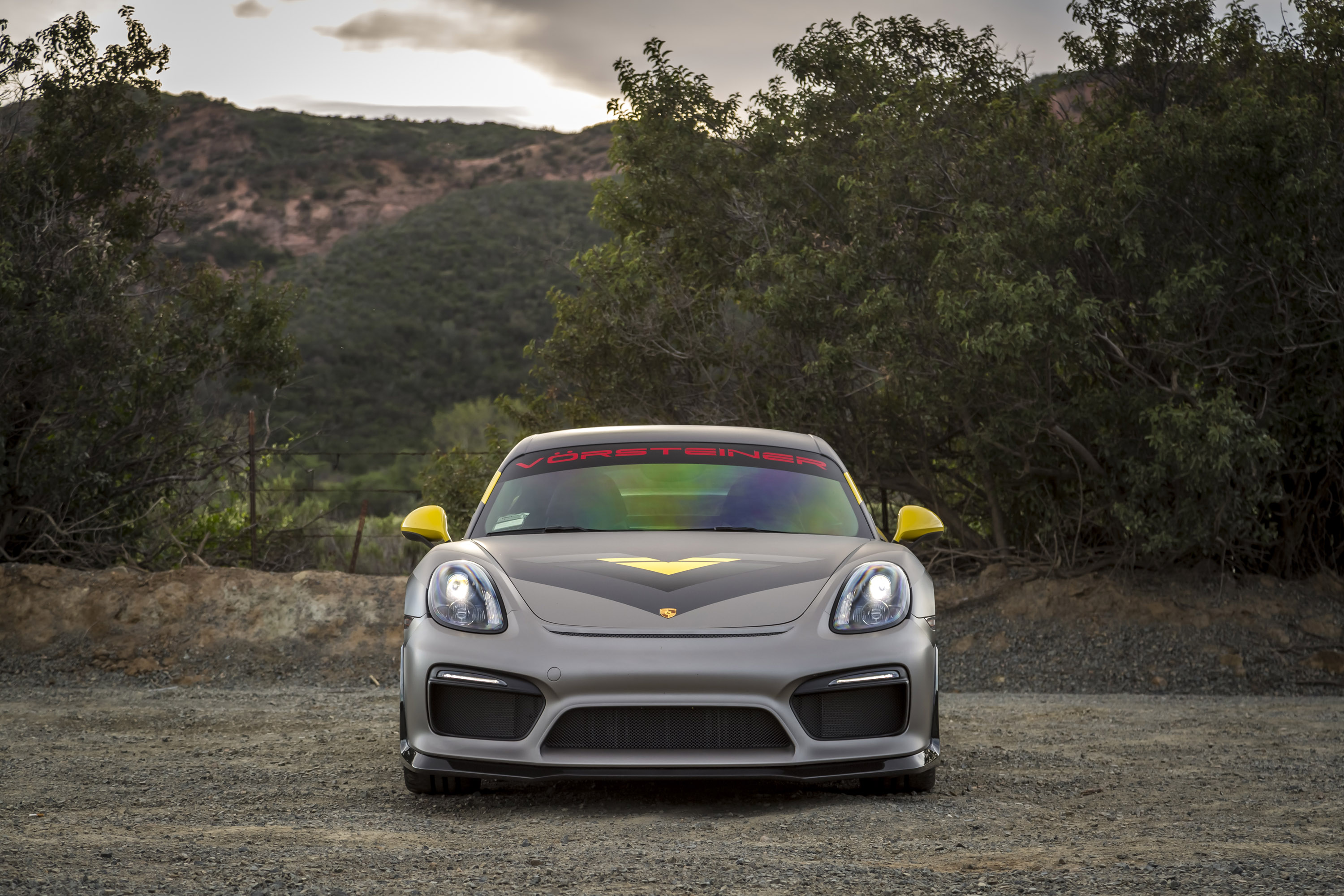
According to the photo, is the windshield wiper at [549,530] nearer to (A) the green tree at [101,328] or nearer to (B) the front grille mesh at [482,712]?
(B) the front grille mesh at [482,712]

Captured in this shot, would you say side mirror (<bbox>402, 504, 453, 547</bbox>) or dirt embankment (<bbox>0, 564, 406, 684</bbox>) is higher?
side mirror (<bbox>402, 504, 453, 547</bbox>)

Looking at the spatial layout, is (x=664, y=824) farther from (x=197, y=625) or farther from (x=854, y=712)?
(x=197, y=625)

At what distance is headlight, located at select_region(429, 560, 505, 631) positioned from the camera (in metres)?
4.92

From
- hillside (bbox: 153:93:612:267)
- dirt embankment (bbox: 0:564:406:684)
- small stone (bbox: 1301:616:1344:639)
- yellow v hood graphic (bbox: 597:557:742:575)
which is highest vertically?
hillside (bbox: 153:93:612:267)

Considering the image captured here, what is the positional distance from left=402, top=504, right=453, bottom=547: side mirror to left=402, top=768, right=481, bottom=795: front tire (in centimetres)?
102

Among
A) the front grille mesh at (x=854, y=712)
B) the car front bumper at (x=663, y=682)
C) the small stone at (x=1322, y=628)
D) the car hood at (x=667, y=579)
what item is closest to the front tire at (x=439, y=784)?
the car front bumper at (x=663, y=682)

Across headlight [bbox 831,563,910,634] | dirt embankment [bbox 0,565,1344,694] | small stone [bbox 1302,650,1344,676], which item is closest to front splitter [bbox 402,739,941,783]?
headlight [bbox 831,563,910,634]

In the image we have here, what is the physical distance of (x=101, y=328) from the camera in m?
12.8

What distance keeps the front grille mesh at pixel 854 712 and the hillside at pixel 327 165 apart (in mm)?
58698

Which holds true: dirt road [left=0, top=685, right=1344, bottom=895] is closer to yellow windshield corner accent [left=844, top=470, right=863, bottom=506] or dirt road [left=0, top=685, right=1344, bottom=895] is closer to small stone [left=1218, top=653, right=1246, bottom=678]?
yellow windshield corner accent [left=844, top=470, right=863, bottom=506]

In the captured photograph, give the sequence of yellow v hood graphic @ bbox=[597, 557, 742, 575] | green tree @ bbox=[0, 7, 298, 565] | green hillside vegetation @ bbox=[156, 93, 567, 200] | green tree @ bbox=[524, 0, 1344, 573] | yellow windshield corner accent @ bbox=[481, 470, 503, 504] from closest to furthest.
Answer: yellow v hood graphic @ bbox=[597, 557, 742, 575] < yellow windshield corner accent @ bbox=[481, 470, 503, 504] < green tree @ bbox=[524, 0, 1344, 573] < green tree @ bbox=[0, 7, 298, 565] < green hillside vegetation @ bbox=[156, 93, 567, 200]

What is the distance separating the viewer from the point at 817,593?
4945mm

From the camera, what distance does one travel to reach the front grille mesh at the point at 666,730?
15.5 ft

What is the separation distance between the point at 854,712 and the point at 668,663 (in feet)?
2.49
